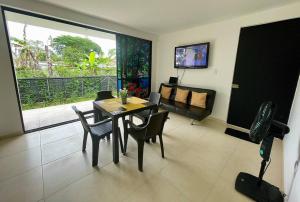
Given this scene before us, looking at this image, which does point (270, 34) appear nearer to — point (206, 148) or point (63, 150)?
point (206, 148)

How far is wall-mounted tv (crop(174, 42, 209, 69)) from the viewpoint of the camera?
3.45 metres

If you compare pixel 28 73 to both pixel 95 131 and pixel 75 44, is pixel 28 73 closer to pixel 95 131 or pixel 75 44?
pixel 75 44

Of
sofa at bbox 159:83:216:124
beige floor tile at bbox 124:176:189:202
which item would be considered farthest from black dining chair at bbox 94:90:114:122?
sofa at bbox 159:83:216:124

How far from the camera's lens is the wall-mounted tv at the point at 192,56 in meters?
3.45

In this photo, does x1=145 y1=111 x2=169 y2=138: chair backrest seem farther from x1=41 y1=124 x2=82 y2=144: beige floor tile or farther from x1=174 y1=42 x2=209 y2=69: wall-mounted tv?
x1=174 y1=42 x2=209 y2=69: wall-mounted tv

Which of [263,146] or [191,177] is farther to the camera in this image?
[191,177]

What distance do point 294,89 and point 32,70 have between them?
7.15m

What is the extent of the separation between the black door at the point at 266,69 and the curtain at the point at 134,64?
262 centimetres

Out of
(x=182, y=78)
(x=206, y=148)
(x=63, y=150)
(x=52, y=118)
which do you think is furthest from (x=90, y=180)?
(x=182, y=78)

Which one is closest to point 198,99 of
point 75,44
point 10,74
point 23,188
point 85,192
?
point 85,192

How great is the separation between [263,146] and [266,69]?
6.38 ft

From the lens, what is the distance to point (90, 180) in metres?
1.64

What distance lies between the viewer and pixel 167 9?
2.58 metres

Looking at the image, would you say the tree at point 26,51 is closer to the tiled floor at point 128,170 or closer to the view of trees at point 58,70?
the view of trees at point 58,70
